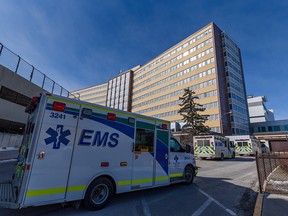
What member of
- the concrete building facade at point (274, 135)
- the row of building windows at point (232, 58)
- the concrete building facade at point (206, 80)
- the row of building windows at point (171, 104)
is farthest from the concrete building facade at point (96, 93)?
the concrete building facade at point (274, 135)

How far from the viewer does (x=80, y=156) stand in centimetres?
445

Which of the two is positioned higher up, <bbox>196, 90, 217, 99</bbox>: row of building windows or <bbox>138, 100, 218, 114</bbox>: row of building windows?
<bbox>196, 90, 217, 99</bbox>: row of building windows

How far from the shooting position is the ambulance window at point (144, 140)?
5.79m

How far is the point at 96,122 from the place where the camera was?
487 cm

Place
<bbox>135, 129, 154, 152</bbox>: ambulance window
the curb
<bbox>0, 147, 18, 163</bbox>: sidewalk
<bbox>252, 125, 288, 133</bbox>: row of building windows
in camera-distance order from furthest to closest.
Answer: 1. <bbox>252, 125, 288, 133</bbox>: row of building windows
2. <bbox>0, 147, 18, 163</bbox>: sidewalk
3. <bbox>135, 129, 154, 152</bbox>: ambulance window
4. the curb

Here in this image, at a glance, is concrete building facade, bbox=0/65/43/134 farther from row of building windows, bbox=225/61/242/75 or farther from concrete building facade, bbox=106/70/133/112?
concrete building facade, bbox=106/70/133/112

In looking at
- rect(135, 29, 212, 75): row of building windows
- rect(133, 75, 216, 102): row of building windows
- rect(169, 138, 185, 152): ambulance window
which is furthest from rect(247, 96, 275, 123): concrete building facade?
rect(169, 138, 185, 152): ambulance window

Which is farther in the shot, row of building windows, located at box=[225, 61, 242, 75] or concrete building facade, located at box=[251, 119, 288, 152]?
row of building windows, located at box=[225, 61, 242, 75]

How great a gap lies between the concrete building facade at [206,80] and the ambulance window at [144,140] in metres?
41.3

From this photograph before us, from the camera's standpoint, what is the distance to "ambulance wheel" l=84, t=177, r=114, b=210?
446cm

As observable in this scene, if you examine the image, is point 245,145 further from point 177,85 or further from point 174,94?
point 177,85

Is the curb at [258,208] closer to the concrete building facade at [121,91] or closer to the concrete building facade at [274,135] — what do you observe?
the concrete building facade at [274,135]

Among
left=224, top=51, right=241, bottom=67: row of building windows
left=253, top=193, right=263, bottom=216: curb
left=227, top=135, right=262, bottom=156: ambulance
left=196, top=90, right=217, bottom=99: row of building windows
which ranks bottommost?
left=253, top=193, right=263, bottom=216: curb

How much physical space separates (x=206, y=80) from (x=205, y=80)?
0.34 metres
